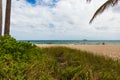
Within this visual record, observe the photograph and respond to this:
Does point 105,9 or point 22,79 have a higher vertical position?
point 105,9

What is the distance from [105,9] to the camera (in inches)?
466

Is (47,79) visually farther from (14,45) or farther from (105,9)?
(105,9)

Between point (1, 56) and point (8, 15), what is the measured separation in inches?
192

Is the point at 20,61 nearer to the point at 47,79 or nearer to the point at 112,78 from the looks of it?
the point at 47,79

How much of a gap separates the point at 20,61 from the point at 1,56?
496 millimetres

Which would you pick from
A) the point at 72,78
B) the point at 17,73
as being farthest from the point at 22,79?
the point at 72,78

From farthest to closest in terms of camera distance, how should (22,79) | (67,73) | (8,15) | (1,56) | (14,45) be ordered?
1. (8,15)
2. (14,45)
3. (1,56)
4. (67,73)
5. (22,79)

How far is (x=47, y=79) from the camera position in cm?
589

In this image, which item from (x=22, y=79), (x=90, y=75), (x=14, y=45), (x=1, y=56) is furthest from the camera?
(x=14, y=45)

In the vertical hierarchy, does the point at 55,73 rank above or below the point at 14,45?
below

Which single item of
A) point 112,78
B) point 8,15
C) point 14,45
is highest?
point 8,15

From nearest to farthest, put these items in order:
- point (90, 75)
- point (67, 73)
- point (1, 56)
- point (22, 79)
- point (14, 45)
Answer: point (22, 79)
point (90, 75)
point (67, 73)
point (1, 56)
point (14, 45)

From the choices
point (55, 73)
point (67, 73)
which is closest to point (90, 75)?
point (67, 73)

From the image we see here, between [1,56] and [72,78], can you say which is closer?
[72,78]
